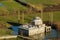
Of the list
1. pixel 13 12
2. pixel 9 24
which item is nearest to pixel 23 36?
pixel 9 24

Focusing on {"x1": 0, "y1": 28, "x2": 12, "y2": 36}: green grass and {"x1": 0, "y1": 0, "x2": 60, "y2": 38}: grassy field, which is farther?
{"x1": 0, "y1": 0, "x2": 60, "y2": 38}: grassy field

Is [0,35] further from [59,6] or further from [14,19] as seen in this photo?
[59,6]

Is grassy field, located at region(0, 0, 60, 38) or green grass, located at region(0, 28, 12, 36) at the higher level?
grassy field, located at region(0, 0, 60, 38)

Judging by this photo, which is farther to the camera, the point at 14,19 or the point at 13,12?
the point at 13,12

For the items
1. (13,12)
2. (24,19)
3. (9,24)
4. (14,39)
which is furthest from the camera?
(13,12)

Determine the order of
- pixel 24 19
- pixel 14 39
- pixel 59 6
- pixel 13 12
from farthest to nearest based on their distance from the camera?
pixel 59 6 → pixel 13 12 → pixel 24 19 → pixel 14 39

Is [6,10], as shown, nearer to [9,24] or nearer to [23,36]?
[9,24]

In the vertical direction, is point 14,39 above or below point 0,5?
below

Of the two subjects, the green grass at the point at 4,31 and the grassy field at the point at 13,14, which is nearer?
the green grass at the point at 4,31

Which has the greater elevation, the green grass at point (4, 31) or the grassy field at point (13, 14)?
the grassy field at point (13, 14)

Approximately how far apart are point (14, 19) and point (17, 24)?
4641mm

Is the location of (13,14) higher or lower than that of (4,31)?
higher

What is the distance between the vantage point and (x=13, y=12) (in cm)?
12212

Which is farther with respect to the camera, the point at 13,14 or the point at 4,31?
the point at 13,14
